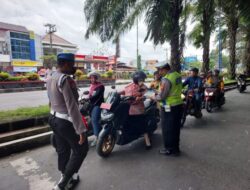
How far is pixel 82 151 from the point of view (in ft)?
7.91

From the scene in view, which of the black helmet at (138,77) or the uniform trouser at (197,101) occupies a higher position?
the black helmet at (138,77)

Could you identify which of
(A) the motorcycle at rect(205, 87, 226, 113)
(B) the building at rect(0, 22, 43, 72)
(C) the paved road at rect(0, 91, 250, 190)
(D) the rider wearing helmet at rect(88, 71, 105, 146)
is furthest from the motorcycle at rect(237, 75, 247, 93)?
(B) the building at rect(0, 22, 43, 72)

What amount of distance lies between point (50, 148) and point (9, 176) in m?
1.10

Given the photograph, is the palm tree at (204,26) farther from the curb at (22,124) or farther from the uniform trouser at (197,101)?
the curb at (22,124)

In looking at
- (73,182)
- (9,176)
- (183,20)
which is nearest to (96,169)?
(73,182)

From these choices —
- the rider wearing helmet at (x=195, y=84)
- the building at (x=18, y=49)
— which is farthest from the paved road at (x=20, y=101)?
the building at (x=18, y=49)

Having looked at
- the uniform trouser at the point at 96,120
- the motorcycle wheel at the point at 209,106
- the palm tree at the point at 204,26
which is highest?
the palm tree at the point at 204,26

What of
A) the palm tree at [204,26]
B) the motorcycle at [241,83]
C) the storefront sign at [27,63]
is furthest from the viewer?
the storefront sign at [27,63]

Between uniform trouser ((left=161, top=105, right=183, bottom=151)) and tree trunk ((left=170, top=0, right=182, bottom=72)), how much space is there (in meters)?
3.69

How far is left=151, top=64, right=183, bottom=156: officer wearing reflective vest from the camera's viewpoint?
341cm

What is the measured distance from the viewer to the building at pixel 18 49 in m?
32.9

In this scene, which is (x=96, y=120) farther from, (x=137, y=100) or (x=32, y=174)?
(x=32, y=174)

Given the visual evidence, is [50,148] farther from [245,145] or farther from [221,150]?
[245,145]

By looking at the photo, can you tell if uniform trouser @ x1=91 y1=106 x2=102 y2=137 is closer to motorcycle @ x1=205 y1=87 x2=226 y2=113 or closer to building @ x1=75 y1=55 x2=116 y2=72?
motorcycle @ x1=205 y1=87 x2=226 y2=113
